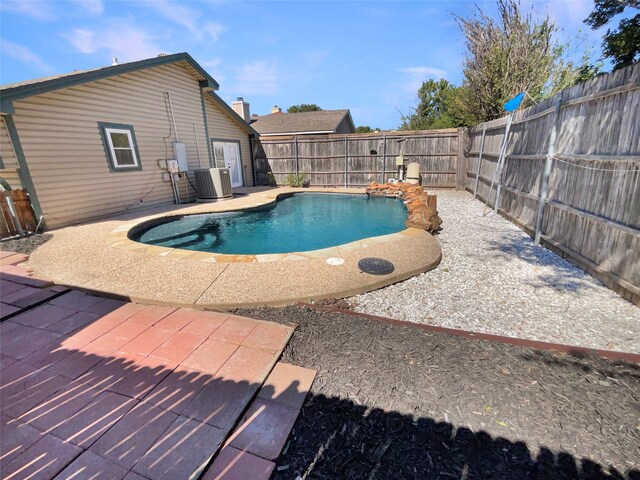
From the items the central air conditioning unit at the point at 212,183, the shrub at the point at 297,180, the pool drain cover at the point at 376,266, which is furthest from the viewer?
the shrub at the point at 297,180

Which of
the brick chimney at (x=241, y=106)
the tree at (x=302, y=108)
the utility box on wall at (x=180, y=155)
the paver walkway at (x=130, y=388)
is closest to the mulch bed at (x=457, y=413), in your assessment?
the paver walkway at (x=130, y=388)

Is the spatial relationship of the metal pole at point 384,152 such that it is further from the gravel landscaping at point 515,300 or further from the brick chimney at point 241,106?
the brick chimney at point 241,106

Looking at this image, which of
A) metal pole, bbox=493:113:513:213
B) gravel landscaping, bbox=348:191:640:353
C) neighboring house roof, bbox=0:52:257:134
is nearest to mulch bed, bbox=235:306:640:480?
gravel landscaping, bbox=348:191:640:353

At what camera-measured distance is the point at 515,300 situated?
327 centimetres

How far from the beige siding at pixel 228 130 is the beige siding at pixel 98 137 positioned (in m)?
1.05

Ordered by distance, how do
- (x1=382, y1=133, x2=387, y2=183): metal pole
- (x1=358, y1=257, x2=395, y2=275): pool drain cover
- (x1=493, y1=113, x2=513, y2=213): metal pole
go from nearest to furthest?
(x1=358, y1=257, x2=395, y2=275): pool drain cover < (x1=493, y1=113, x2=513, y2=213): metal pole < (x1=382, y1=133, x2=387, y2=183): metal pole

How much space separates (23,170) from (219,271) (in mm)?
5550

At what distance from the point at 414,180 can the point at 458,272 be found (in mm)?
8525

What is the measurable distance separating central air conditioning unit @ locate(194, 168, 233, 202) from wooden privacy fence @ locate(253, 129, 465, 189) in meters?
4.18

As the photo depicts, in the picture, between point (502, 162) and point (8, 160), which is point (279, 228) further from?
point (502, 162)

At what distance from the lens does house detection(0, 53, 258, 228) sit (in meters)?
6.03

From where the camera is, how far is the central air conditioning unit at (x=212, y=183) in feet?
32.5

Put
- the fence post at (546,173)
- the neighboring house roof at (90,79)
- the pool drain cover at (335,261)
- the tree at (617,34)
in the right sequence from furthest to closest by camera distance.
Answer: the tree at (617,34) → the neighboring house roof at (90,79) → the fence post at (546,173) → the pool drain cover at (335,261)

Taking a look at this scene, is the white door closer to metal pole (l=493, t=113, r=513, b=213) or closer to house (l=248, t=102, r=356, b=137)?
house (l=248, t=102, r=356, b=137)
